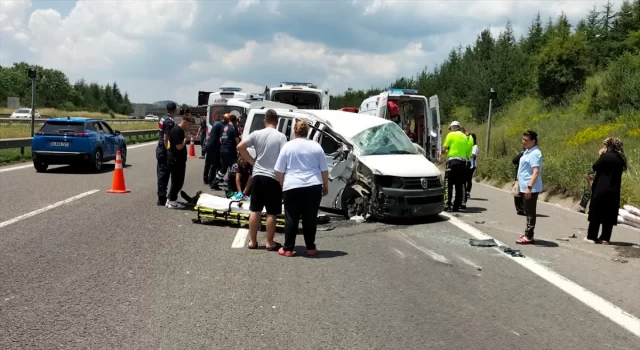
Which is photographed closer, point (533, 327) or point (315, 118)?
point (533, 327)

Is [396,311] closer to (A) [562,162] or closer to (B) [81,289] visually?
(B) [81,289]

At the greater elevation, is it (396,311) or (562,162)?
(562,162)

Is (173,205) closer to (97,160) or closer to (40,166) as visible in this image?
(97,160)

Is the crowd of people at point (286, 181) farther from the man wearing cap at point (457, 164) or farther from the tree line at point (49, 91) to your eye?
the tree line at point (49, 91)

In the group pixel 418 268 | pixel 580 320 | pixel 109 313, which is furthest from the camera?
pixel 418 268

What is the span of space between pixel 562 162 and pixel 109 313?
48.0 feet

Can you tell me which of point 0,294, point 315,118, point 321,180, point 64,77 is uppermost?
point 64,77

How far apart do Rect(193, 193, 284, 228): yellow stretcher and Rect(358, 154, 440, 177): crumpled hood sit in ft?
7.10

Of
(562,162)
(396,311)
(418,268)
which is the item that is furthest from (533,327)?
(562,162)

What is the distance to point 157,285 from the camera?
19.7ft

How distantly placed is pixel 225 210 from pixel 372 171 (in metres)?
2.60

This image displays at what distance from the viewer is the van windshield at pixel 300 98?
22156mm

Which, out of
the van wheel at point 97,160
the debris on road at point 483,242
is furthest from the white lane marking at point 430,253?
the van wheel at point 97,160

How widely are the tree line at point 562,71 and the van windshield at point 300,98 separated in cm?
1452
